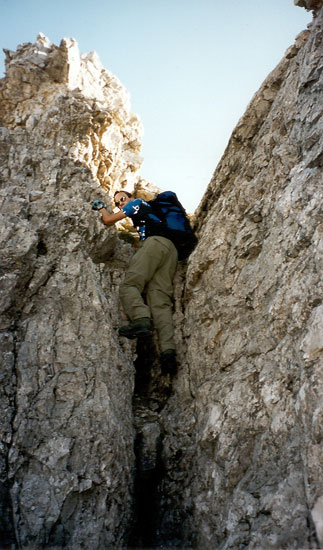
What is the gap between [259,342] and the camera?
6.81m

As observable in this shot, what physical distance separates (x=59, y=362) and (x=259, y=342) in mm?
4129

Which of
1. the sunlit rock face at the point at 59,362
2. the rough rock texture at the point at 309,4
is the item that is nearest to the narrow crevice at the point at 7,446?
the sunlit rock face at the point at 59,362

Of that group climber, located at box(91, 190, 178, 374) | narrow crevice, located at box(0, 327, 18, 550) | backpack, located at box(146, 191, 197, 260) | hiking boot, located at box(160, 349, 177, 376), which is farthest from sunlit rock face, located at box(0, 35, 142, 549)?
backpack, located at box(146, 191, 197, 260)

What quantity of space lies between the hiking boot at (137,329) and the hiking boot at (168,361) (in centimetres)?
63

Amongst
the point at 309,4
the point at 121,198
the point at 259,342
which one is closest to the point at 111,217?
the point at 121,198

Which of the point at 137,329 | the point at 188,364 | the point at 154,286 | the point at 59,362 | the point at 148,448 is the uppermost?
the point at 154,286

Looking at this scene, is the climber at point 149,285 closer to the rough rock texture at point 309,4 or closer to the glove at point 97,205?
the glove at point 97,205

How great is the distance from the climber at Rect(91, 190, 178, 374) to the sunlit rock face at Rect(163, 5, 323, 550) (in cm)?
50

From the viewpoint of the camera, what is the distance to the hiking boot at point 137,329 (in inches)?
336

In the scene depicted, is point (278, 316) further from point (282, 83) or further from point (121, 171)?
point (121, 171)

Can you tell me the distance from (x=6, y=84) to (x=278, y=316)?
2160 cm

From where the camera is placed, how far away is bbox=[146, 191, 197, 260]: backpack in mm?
10312

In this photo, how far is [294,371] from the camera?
5.69 meters

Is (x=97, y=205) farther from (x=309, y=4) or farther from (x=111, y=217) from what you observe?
(x=309, y=4)
